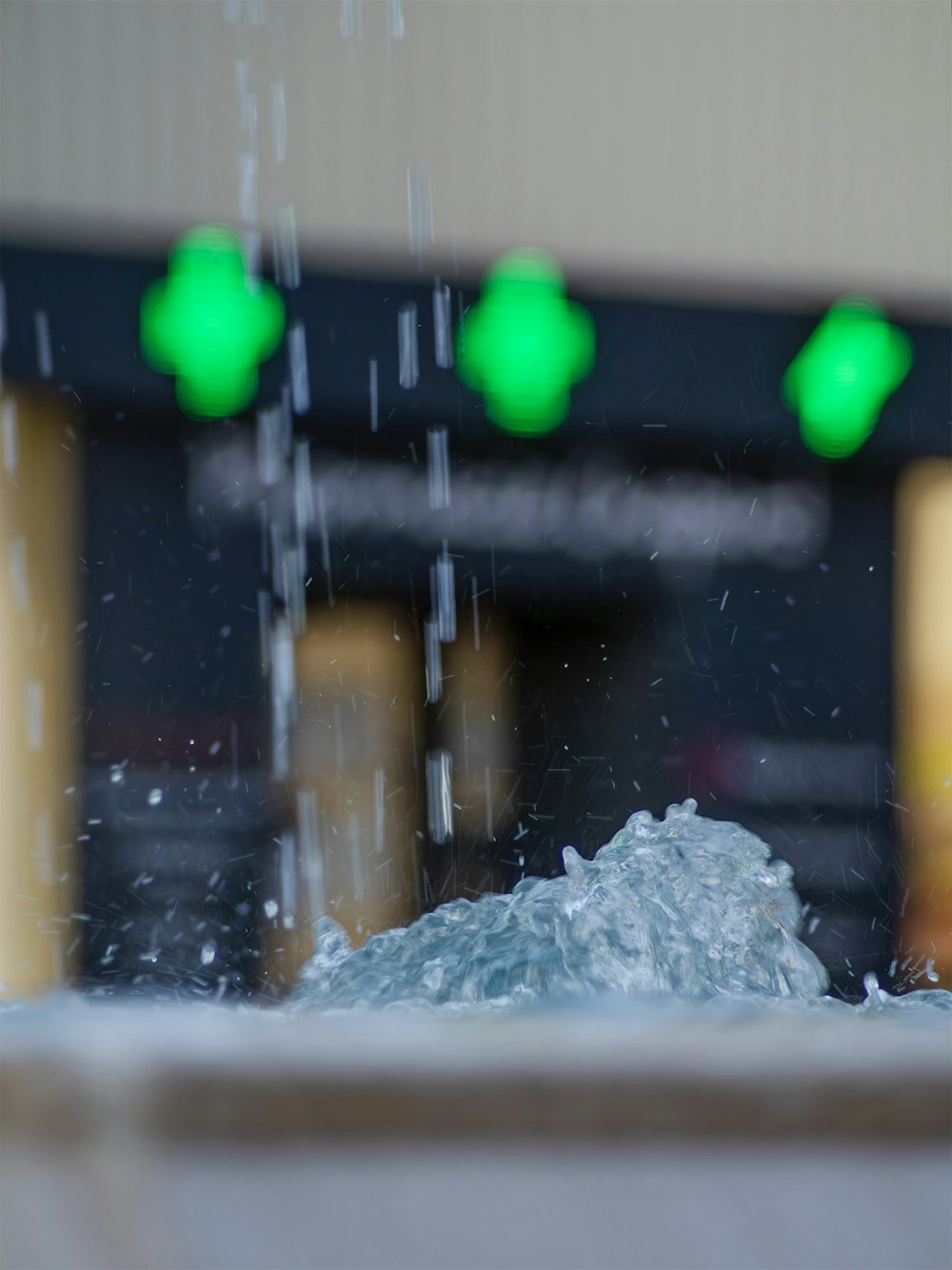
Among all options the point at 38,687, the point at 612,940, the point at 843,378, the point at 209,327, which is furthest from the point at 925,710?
the point at 612,940

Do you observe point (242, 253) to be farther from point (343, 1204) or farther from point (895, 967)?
point (343, 1204)

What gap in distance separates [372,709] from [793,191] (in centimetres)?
186

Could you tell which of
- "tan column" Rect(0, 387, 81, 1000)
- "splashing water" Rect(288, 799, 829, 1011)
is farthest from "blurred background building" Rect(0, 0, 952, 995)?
"splashing water" Rect(288, 799, 829, 1011)

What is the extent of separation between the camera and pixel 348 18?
3.56 metres

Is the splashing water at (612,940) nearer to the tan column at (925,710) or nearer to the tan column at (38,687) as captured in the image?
the tan column at (38,687)

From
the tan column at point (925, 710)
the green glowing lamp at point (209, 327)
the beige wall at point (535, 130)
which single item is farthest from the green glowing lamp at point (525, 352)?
the tan column at point (925, 710)

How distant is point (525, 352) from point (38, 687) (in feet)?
4.54

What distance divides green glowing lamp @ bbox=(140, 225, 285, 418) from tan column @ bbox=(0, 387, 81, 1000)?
0.98 ft

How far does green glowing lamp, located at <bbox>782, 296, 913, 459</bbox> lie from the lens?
137 inches

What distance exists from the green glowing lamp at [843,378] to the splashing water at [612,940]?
2471mm

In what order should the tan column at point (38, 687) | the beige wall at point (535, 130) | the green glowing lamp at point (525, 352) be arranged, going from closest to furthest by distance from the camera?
the tan column at point (38, 687), the green glowing lamp at point (525, 352), the beige wall at point (535, 130)

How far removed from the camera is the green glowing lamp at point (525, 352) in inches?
130

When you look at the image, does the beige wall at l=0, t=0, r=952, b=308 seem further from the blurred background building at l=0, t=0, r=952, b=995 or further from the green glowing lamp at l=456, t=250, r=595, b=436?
the green glowing lamp at l=456, t=250, r=595, b=436

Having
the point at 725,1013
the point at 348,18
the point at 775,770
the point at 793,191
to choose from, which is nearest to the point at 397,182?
the point at 348,18
